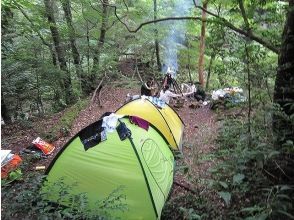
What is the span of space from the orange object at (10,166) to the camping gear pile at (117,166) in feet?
3.23

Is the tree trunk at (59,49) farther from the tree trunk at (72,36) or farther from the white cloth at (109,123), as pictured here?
the white cloth at (109,123)

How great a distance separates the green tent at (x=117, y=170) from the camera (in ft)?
14.8

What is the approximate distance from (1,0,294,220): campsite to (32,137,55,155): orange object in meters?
0.02

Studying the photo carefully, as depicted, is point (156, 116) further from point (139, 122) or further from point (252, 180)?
point (252, 180)

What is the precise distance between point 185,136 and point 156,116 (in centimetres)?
139

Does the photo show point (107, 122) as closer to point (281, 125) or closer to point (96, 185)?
point (96, 185)

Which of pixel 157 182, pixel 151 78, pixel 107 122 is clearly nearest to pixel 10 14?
pixel 151 78

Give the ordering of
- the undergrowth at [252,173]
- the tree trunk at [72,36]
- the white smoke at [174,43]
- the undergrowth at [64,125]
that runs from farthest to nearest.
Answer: the white smoke at [174,43]
the tree trunk at [72,36]
the undergrowth at [64,125]
the undergrowth at [252,173]

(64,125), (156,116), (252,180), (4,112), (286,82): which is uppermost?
(286,82)

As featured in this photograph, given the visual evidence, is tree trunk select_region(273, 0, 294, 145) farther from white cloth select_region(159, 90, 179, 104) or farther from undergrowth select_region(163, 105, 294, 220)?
white cloth select_region(159, 90, 179, 104)

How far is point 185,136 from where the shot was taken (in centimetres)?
816

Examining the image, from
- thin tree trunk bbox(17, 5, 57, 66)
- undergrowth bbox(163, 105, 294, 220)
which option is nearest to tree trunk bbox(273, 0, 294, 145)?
undergrowth bbox(163, 105, 294, 220)

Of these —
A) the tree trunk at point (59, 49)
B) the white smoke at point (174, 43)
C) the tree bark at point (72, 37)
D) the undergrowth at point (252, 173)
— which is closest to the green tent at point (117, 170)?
the undergrowth at point (252, 173)

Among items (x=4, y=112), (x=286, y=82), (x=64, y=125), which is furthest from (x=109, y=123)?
(x=4, y=112)
